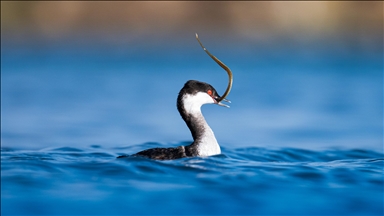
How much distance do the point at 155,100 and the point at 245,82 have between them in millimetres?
5394

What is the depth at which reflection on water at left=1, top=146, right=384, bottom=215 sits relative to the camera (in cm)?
721

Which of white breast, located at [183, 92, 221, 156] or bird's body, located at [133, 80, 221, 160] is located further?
white breast, located at [183, 92, 221, 156]

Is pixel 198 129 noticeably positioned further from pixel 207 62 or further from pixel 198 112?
pixel 207 62

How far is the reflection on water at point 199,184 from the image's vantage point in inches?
284

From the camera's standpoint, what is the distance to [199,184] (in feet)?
24.8

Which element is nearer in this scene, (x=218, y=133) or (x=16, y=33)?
(x=218, y=133)

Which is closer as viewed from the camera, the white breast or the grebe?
the grebe

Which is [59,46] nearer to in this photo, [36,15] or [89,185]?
[36,15]

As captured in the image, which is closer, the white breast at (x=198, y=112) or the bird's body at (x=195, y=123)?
the bird's body at (x=195, y=123)

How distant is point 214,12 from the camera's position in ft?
101

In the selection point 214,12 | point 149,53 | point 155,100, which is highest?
point 214,12

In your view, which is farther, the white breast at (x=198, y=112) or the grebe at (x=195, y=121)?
the white breast at (x=198, y=112)

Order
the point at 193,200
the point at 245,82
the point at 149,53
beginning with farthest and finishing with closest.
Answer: the point at 149,53
the point at 245,82
the point at 193,200

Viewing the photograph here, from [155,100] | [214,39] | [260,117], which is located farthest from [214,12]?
[260,117]
